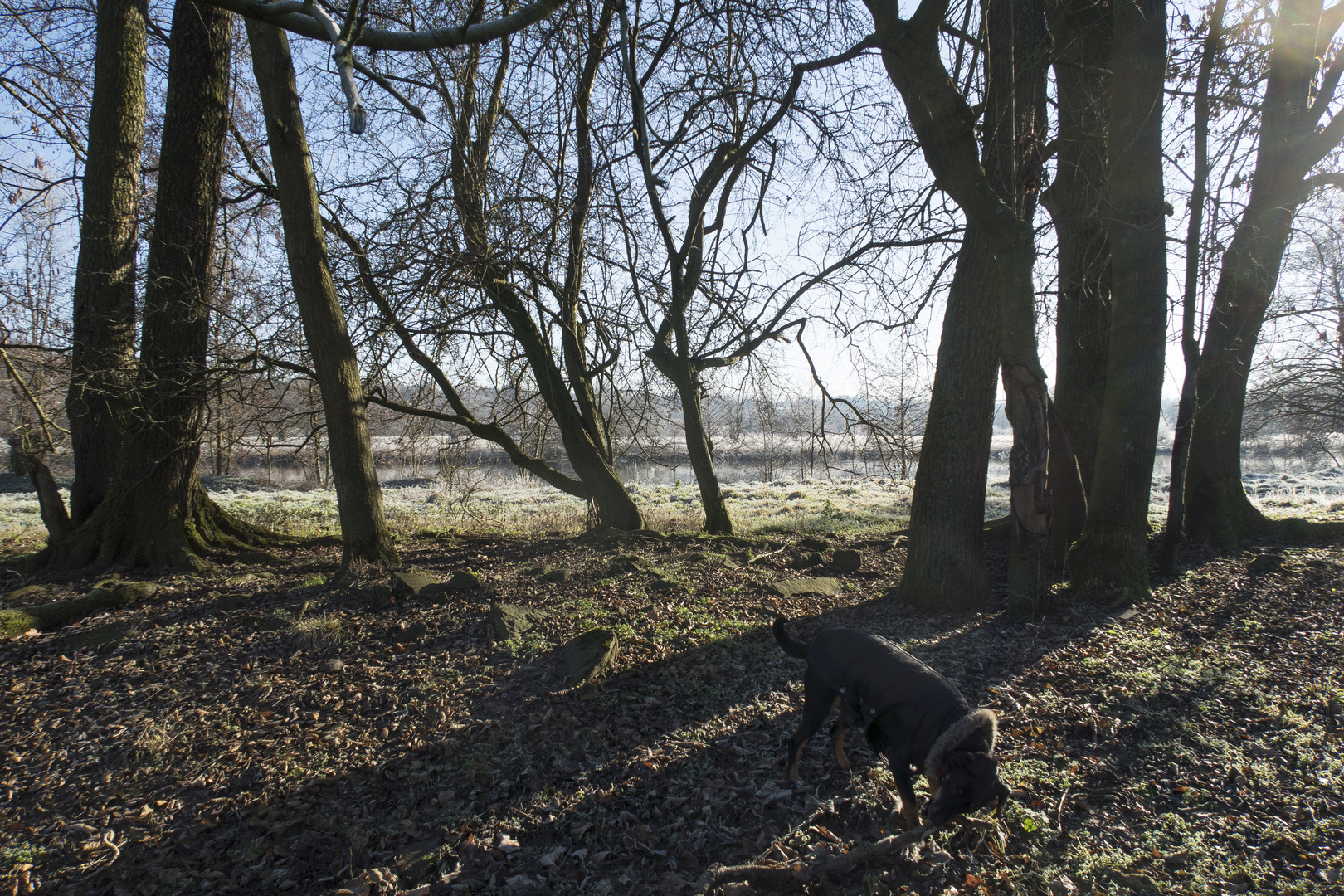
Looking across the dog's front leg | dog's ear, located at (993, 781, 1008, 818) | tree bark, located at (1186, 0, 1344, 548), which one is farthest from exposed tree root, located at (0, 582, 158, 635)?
tree bark, located at (1186, 0, 1344, 548)

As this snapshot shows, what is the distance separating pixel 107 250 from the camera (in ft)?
22.1

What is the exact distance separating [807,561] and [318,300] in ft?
19.1

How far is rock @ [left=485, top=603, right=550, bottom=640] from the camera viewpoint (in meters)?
4.84

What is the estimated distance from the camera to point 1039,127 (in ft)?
18.9

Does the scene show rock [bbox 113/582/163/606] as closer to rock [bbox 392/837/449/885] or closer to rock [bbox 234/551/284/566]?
rock [bbox 234/551/284/566]

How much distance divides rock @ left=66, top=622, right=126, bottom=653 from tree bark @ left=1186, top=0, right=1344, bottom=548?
34.5ft

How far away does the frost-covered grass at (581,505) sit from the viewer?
10.9 meters

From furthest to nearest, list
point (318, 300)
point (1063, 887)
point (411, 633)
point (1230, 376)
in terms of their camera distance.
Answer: point (1230, 376), point (318, 300), point (411, 633), point (1063, 887)

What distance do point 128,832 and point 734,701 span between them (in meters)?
3.20

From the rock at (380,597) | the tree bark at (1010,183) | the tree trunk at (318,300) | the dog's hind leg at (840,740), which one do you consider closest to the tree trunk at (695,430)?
the tree trunk at (318,300)

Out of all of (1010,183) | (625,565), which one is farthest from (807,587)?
(1010,183)

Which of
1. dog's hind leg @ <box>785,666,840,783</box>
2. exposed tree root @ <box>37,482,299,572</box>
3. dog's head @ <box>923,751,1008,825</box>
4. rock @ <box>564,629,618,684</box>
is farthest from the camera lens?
exposed tree root @ <box>37,482,299,572</box>

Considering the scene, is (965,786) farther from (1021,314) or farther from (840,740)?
(1021,314)

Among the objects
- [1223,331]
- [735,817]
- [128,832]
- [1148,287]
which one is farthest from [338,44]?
[1223,331]
